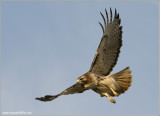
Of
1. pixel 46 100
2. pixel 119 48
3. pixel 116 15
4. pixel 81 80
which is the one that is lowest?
pixel 46 100

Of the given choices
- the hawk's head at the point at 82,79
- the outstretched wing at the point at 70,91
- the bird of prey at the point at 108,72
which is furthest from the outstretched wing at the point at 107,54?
the outstretched wing at the point at 70,91

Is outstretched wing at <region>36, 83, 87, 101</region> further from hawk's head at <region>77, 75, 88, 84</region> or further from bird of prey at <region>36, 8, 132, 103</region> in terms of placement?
hawk's head at <region>77, 75, 88, 84</region>

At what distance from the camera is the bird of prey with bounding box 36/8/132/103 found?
8.27 metres

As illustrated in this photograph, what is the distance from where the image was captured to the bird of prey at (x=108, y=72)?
827cm

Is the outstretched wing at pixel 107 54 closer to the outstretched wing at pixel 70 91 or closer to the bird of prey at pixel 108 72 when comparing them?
the bird of prey at pixel 108 72

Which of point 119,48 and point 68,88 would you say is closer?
point 119,48

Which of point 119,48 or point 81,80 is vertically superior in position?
point 119,48

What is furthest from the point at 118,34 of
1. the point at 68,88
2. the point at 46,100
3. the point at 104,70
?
the point at 46,100

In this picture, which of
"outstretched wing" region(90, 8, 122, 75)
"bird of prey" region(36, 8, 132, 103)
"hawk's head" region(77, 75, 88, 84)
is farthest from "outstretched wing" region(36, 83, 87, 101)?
"outstretched wing" region(90, 8, 122, 75)

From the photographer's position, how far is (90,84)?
27.1 ft

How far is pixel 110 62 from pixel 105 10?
1538mm

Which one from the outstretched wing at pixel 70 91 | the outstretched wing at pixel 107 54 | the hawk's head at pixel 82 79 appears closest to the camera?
the hawk's head at pixel 82 79

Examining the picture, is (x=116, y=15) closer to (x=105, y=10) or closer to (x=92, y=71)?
(x=105, y=10)

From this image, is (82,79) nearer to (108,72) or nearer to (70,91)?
(108,72)
